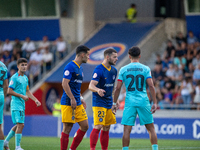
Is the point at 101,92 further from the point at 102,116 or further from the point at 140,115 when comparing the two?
the point at 140,115

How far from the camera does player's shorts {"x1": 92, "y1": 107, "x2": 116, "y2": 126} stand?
888 cm

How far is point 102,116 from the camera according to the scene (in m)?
8.91

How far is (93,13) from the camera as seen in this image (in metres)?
27.1

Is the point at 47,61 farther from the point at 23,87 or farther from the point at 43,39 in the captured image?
the point at 23,87

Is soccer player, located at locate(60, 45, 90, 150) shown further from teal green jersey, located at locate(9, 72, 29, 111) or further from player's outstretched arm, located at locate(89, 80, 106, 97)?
teal green jersey, located at locate(9, 72, 29, 111)

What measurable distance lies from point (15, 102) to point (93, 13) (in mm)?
17191

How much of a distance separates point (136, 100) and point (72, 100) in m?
1.27

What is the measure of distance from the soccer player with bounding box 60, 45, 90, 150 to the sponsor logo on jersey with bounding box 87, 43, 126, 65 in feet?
48.6

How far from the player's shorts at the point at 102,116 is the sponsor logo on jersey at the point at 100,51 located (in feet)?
47.8

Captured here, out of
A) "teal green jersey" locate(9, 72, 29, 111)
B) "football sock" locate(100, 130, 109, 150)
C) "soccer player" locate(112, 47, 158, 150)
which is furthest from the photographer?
"teal green jersey" locate(9, 72, 29, 111)

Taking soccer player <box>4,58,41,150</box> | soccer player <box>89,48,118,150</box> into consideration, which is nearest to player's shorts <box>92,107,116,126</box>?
soccer player <box>89,48,118,150</box>

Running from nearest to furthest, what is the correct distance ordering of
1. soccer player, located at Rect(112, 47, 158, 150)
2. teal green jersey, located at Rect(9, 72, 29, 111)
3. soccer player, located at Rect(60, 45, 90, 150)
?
soccer player, located at Rect(112, 47, 158, 150), soccer player, located at Rect(60, 45, 90, 150), teal green jersey, located at Rect(9, 72, 29, 111)

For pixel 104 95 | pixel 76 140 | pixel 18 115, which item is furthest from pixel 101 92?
pixel 18 115

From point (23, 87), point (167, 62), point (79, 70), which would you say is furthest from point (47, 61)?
point (79, 70)
